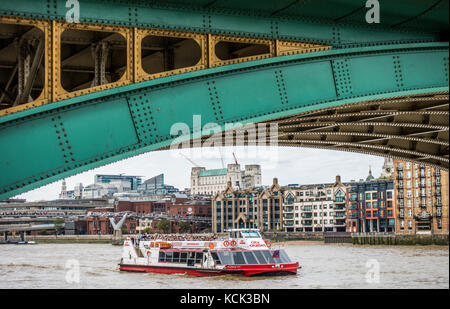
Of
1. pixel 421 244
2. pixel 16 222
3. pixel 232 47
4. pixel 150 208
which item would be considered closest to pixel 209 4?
pixel 232 47

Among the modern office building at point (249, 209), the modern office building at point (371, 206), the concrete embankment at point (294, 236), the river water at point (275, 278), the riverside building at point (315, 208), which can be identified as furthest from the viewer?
the modern office building at point (249, 209)

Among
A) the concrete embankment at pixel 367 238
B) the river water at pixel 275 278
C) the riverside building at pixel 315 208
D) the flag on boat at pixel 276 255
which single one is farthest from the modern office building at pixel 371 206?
the flag on boat at pixel 276 255

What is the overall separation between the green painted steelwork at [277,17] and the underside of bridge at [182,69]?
0.06 ft

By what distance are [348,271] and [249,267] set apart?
24.0 feet

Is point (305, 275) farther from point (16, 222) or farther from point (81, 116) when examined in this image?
point (16, 222)

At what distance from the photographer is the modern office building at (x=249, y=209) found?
118125 millimetres

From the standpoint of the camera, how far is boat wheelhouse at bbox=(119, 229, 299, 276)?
41.6 metres

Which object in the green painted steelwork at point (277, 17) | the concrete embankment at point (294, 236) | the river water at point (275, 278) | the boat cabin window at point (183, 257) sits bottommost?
the concrete embankment at point (294, 236)

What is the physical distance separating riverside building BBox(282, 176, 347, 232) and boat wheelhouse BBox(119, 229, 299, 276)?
224 ft

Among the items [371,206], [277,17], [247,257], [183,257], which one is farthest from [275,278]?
[371,206]

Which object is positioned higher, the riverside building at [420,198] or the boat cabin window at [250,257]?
the riverside building at [420,198]

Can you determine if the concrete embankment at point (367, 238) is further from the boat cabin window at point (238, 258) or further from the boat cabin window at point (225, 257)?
the boat cabin window at point (225, 257)

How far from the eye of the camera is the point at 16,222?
123 m

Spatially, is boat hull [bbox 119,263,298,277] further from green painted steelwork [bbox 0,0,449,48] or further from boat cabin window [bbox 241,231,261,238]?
green painted steelwork [bbox 0,0,449,48]
